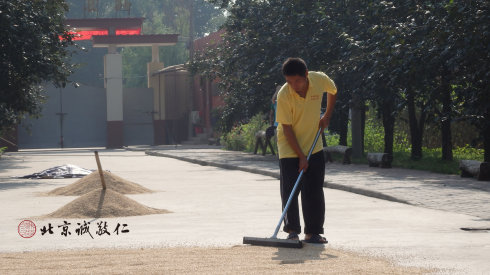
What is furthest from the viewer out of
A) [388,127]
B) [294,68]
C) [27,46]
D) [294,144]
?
[388,127]

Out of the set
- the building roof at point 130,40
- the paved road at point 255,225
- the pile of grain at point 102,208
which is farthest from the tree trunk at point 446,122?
the building roof at point 130,40

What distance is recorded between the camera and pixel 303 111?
9.13 metres

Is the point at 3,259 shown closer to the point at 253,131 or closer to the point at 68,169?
the point at 68,169

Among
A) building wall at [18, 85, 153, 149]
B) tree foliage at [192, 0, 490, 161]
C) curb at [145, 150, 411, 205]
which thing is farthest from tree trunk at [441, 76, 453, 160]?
building wall at [18, 85, 153, 149]

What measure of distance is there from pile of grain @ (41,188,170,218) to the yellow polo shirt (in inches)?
140

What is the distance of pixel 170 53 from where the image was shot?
7500cm

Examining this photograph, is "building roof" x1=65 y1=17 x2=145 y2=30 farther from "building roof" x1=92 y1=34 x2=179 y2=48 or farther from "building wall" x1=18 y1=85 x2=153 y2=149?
"building wall" x1=18 y1=85 x2=153 y2=149

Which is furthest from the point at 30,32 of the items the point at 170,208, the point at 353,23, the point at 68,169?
the point at 170,208

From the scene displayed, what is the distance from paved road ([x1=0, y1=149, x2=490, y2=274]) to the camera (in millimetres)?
8695

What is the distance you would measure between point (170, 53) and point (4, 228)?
211 ft

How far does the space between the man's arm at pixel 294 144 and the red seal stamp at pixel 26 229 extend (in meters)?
3.10

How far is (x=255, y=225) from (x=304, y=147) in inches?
83.1

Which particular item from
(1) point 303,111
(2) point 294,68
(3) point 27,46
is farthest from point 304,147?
(3) point 27,46

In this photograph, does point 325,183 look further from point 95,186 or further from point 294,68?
point 294,68
